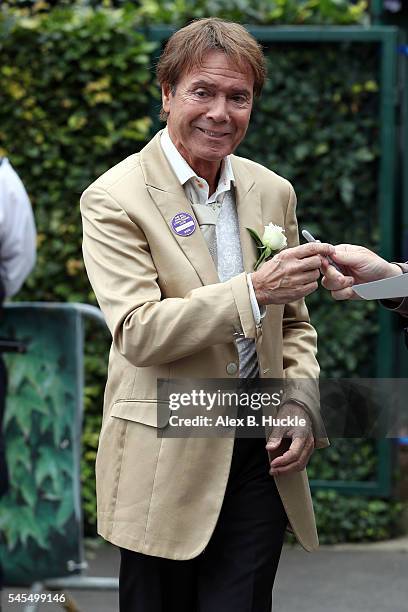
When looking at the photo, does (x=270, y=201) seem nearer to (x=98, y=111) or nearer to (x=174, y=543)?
(x=174, y=543)

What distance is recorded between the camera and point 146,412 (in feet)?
9.35

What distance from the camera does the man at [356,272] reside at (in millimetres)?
2855

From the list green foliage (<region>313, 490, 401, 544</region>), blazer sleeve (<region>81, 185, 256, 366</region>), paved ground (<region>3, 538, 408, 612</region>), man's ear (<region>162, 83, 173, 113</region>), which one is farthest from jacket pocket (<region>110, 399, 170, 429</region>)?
green foliage (<region>313, 490, 401, 544</region>)

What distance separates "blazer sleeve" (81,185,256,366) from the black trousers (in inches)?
15.0

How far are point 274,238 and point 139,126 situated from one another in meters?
3.07

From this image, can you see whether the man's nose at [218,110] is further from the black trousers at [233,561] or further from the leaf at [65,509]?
the leaf at [65,509]

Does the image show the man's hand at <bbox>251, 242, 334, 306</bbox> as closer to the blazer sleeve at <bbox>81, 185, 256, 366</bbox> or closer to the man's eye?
the blazer sleeve at <bbox>81, 185, 256, 366</bbox>

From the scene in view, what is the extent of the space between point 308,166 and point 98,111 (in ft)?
3.66

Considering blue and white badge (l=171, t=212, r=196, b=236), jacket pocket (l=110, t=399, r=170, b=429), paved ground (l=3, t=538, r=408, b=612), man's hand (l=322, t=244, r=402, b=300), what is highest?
blue and white badge (l=171, t=212, r=196, b=236)

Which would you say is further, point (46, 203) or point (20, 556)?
point (46, 203)

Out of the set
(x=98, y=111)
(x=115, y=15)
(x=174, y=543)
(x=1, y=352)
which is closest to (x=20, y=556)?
(x=1, y=352)

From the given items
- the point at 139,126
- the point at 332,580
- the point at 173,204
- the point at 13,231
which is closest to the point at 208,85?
the point at 173,204

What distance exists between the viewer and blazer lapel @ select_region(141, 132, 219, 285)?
9.30 feet

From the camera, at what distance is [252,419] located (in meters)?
2.93
